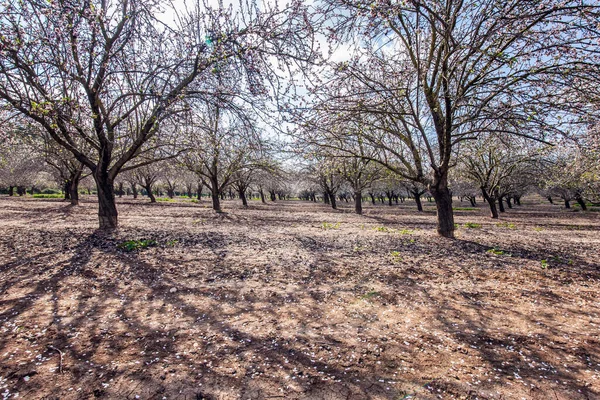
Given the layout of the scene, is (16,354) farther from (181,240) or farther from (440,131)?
(440,131)

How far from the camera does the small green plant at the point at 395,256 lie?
7838 millimetres

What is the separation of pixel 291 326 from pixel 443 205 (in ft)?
32.0

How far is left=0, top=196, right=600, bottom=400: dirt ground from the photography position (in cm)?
280

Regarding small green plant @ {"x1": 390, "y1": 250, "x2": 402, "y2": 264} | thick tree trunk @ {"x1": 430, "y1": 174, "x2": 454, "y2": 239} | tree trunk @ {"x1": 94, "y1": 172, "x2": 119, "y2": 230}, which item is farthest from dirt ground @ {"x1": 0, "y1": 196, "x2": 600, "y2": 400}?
thick tree trunk @ {"x1": 430, "y1": 174, "x2": 454, "y2": 239}

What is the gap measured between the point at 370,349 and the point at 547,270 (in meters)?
6.60

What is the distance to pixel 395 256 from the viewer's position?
830 cm

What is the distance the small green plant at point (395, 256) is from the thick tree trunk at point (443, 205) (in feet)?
12.7

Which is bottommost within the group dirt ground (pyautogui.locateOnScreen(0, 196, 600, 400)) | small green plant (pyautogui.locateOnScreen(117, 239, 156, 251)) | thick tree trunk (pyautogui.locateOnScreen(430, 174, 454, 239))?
dirt ground (pyautogui.locateOnScreen(0, 196, 600, 400))

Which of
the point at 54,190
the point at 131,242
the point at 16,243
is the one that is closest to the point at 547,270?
the point at 131,242

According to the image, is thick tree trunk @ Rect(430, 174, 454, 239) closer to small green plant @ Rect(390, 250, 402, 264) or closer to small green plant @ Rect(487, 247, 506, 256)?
small green plant @ Rect(487, 247, 506, 256)

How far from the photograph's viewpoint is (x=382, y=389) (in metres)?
2.75

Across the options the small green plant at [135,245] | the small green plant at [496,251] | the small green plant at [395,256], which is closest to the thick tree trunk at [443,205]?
the small green plant at [496,251]

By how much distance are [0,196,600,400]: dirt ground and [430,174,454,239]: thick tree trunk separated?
352cm

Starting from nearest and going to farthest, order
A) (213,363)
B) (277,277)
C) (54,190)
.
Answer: (213,363) < (277,277) < (54,190)
